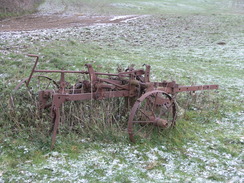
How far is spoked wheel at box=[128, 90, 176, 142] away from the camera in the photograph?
611 cm

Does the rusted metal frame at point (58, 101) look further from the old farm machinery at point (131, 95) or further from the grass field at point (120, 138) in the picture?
the grass field at point (120, 138)

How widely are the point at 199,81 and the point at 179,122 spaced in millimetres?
4606

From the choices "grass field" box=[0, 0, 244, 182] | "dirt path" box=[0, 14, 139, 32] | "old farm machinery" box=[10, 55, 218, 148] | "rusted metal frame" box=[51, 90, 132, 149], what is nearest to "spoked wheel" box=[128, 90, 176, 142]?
"old farm machinery" box=[10, 55, 218, 148]

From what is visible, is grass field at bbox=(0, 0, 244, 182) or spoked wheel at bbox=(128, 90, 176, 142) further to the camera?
spoked wheel at bbox=(128, 90, 176, 142)

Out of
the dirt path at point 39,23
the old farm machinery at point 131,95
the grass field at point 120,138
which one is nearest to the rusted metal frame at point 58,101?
the old farm machinery at point 131,95

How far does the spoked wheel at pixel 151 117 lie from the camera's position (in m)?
6.11

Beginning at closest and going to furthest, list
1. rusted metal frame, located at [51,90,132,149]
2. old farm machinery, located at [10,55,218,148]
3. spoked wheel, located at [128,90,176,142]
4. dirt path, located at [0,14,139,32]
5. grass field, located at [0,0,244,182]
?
grass field, located at [0,0,244,182] < rusted metal frame, located at [51,90,132,149] < old farm machinery, located at [10,55,218,148] < spoked wheel, located at [128,90,176,142] < dirt path, located at [0,14,139,32]

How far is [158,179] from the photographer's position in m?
4.98

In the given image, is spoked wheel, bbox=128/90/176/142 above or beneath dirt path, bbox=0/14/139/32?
beneath

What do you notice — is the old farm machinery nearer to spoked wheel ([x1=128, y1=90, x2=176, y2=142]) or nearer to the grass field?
spoked wheel ([x1=128, y1=90, x2=176, y2=142])

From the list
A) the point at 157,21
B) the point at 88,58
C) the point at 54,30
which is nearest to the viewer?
the point at 88,58

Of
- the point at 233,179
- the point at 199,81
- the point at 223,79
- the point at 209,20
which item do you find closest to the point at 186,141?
the point at 233,179

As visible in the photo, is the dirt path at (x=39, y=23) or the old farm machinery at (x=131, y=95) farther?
the dirt path at (x=39, y=23)

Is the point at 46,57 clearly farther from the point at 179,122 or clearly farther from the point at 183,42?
the point at 183,42
